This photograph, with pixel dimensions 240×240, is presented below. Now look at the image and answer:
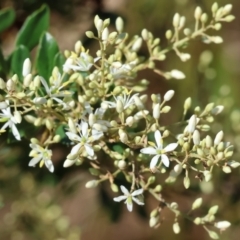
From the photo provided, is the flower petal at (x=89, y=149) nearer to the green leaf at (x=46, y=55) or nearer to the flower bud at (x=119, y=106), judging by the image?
the flower bud at (x=119, y=106)

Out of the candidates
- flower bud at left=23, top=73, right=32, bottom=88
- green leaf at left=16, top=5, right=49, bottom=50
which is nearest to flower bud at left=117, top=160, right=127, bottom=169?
flower bud at left=23, top=73, right=32, bottom=88

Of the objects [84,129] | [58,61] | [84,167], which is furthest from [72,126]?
[84,167]

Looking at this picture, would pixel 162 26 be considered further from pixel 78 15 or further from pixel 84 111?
pixel 84 111

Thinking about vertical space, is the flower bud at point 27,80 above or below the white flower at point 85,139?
above

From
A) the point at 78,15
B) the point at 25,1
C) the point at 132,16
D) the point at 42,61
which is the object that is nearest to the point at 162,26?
the point at 132,16

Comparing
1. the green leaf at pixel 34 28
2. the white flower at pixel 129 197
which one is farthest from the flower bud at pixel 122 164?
the green leaf at pixel 34 28

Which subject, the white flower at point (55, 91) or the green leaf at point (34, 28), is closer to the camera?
the white flower at point (55, 91)

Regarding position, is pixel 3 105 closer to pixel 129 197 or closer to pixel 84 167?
pixel 129 197

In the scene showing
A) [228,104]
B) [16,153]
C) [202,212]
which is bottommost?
[202,212]

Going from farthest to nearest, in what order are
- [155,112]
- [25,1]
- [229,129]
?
[229,129] → [25,1] → [155,112]
